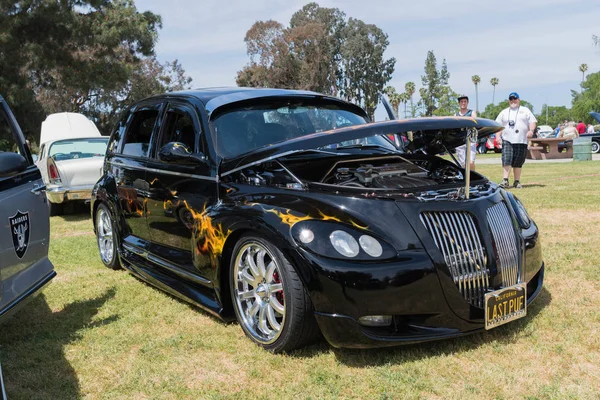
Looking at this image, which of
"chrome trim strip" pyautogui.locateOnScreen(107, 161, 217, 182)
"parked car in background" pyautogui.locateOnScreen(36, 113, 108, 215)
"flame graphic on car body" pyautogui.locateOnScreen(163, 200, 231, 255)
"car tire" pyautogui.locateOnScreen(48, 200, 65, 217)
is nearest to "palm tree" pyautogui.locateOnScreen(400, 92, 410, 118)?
"parked car in background" pyautogui.locateOnScreen(36, 113, 108, 215)

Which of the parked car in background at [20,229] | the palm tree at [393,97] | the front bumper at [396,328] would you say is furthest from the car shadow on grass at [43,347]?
the palm tree at [393,97]

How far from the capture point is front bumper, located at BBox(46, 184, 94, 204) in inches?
378

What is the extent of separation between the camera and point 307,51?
4947cm

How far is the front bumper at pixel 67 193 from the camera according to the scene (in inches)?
378

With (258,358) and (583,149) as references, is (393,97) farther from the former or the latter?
(258,358)

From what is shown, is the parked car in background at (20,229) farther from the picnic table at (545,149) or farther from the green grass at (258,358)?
the picnic table at (545,149)

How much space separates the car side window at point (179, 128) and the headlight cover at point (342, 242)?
59.3 inches

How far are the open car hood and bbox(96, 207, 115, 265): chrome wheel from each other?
2.44 meters

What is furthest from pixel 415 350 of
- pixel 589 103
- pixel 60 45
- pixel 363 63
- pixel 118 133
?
pixel 589 103

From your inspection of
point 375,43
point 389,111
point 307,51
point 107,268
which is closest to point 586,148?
point 389,111

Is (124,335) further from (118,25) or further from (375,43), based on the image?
(375,43)

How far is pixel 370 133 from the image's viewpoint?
124 inches

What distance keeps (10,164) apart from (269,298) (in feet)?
5.87

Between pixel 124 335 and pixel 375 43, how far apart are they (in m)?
57.4
